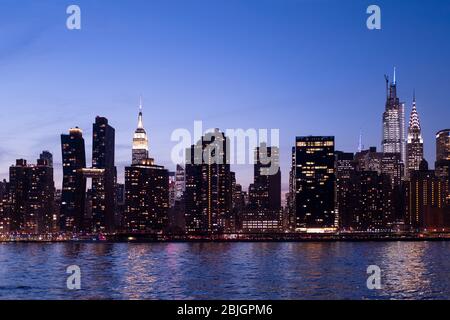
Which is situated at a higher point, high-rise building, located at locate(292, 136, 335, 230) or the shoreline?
high-rise building, located at locate(292, 136, 335, 230)

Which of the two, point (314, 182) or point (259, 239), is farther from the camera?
point (314, 182)

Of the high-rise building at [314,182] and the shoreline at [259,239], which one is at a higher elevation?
the high-rise building at [314,182]

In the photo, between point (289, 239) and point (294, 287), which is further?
point (289, 239)

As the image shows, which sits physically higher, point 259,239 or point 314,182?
point 314,182

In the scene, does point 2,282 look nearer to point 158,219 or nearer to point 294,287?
point 294,287
